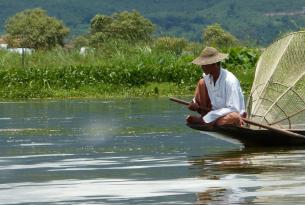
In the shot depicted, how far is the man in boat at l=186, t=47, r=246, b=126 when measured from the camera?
49.8ft

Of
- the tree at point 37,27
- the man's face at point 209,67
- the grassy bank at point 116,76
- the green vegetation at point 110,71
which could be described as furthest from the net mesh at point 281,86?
the tree at point 37,27

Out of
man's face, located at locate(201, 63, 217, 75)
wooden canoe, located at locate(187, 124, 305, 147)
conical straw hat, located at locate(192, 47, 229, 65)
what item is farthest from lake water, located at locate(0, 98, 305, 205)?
conical straw hat, located at locate(192, 47, 229, 65)

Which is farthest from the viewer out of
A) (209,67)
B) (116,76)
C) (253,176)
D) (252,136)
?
(116,76)

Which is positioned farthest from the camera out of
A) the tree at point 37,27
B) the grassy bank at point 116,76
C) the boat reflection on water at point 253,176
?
the tree at point 37,27

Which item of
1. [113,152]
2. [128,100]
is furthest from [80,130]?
[128,100]

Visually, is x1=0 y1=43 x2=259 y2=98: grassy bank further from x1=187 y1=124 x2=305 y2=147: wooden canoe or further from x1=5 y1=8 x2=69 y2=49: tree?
x1=5 y1=8 x2=69 y2=49: tree

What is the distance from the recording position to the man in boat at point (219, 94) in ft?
49.8

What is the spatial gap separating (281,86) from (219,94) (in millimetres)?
1794

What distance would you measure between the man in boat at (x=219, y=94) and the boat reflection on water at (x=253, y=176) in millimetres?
463

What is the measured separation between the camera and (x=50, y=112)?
2602cm

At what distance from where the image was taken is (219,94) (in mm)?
15281

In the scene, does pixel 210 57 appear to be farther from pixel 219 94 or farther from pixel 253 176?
pixel 253 176

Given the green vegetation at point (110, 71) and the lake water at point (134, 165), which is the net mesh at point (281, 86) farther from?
the green vegetation at point (110, 71)

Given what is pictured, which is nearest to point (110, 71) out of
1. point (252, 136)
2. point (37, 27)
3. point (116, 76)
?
point (116, 76)
